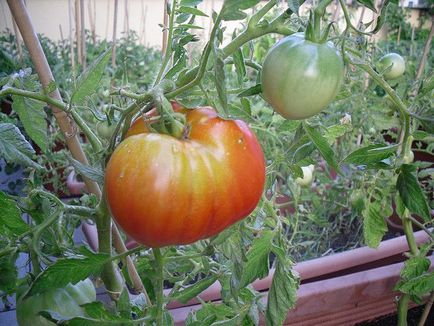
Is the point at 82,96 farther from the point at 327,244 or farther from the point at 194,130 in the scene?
the point at 327,244

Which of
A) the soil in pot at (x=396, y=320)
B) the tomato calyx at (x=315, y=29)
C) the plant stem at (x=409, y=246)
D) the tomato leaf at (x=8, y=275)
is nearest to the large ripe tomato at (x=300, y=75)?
the tomato calyx at (x=315, y=29)

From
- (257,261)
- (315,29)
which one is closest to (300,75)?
(315,29)

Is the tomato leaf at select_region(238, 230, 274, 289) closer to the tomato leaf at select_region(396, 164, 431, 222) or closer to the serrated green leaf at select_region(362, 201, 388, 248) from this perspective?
the tomato leaf at select_region(396, 164, 431, 222)

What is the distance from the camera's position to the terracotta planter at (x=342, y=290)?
3.18 ft

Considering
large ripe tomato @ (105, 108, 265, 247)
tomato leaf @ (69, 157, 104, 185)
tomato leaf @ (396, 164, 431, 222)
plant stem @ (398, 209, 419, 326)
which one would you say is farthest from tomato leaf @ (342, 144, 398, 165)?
plant stem @ (398, 209, 419, 326)

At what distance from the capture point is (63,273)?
478 mm

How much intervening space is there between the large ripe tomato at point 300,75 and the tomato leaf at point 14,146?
0.28m

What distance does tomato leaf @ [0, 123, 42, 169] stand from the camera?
52cm

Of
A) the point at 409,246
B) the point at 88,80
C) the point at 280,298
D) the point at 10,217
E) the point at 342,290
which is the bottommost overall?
the point at 342,290

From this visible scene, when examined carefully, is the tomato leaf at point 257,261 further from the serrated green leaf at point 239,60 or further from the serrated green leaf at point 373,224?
the serrated green leaf at point 373,224

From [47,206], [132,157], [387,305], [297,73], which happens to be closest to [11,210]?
[47,206]

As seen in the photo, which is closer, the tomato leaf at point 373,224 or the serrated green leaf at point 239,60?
the serrated green leaf at point 239,60

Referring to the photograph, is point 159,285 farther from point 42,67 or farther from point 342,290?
point 342,290

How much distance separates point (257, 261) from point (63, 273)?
0.73 ft
